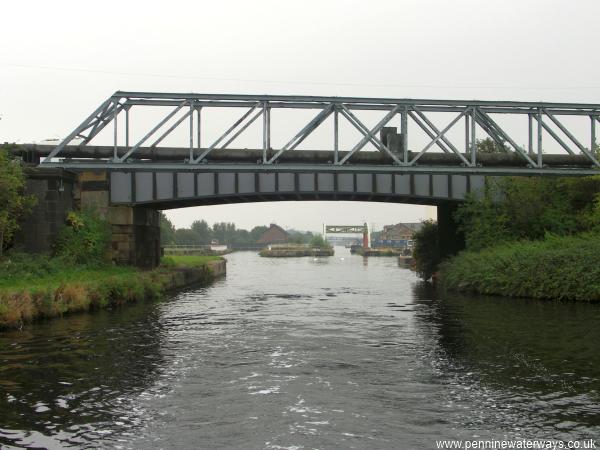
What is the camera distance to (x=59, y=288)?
25.0m

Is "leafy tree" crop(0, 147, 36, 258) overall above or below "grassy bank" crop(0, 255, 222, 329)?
above

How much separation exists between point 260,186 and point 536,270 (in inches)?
678

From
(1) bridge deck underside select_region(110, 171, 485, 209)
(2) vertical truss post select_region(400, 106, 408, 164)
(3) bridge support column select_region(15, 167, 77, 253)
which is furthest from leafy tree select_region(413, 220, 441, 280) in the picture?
(3) bridge support column select_region(15, 167, 77, 253)

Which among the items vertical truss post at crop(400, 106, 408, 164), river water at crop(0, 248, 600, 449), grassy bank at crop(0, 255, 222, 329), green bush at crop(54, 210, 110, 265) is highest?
vertical truss post at crop(400, 106, 408, 164)

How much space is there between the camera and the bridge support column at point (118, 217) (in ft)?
123

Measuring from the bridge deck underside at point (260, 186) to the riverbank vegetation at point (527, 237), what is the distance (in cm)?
254

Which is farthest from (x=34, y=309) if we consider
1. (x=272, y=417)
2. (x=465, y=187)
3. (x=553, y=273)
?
(x=465, y=187)

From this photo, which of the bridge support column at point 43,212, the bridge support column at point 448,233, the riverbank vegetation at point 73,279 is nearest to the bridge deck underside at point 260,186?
the riverbank vegetation at point 73,279

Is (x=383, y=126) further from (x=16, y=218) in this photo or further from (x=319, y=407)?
(x=319, y=407)

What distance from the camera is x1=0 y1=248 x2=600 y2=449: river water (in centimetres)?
982

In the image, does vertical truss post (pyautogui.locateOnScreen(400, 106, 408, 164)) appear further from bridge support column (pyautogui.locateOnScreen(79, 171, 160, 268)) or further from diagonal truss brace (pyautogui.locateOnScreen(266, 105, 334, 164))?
bridge support column (pyautogui.locateOnScreen(79, 171, 160, 268))

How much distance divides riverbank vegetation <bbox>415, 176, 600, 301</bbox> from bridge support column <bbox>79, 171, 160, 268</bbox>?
1984cm

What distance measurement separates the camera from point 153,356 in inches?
640

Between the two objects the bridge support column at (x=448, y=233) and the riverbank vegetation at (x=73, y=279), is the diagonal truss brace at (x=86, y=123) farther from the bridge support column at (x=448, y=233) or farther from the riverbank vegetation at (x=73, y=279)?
the bridge support column at (x=448, y=233)
